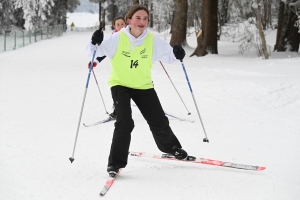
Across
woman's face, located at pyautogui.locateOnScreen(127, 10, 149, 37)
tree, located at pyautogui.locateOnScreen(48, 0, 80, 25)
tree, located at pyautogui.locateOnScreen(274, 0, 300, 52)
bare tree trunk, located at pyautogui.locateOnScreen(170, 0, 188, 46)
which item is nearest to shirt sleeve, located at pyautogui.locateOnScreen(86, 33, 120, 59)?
woman's face, located at pyautogui.locateOnScreen(127, 10, 149, 37)

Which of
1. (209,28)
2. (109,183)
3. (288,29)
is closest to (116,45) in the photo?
(109,183)

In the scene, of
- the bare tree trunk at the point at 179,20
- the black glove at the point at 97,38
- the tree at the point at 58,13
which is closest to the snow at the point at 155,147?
the black glove at the point at 97,38

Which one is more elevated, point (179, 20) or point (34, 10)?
point (34, 10)

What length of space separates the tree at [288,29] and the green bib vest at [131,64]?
37.4 feet

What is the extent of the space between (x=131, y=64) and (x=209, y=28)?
38.8 ft

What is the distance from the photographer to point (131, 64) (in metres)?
3.72

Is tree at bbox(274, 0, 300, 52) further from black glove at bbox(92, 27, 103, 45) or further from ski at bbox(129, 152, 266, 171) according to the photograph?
black glove at bbox(92, 27, 103, 45)

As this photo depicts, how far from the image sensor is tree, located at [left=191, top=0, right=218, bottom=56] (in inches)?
584

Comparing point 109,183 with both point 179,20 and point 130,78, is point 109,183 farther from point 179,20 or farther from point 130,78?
point 179,20

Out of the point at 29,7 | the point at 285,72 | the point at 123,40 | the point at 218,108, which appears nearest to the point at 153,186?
the point at 123,40

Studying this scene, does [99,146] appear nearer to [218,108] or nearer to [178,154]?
[178,154]

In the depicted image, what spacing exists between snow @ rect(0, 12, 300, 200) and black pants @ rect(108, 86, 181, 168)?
0.27 metres

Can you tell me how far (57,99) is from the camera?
305 inches

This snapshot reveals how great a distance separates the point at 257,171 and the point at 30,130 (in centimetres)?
333
